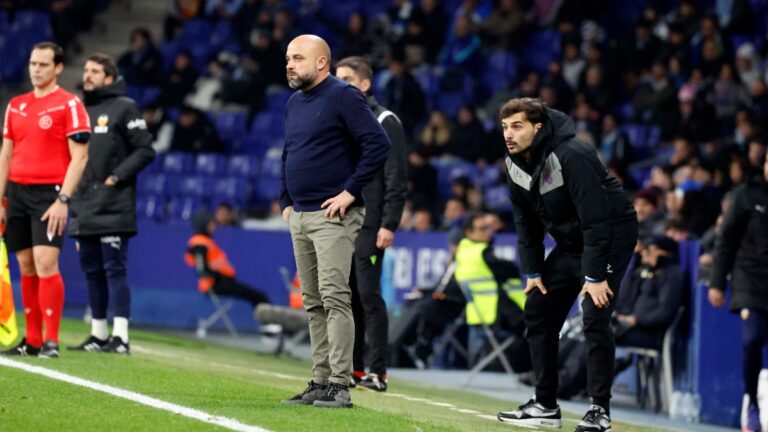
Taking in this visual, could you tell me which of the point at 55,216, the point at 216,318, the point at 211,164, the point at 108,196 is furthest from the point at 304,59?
the point at 211,164

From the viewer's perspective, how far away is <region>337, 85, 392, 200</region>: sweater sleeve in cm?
823

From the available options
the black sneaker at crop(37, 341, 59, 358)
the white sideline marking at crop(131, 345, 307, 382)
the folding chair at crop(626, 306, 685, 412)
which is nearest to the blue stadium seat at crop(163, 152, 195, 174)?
the white sideline marking at crop(131, 345, 307, 382)

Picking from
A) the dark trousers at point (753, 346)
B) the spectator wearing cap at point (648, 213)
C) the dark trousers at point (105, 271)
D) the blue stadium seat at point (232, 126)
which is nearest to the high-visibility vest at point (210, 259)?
the spectator wearing cap at point (648, 213)

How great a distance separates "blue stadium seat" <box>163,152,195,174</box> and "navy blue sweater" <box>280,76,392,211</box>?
13846 millimetres

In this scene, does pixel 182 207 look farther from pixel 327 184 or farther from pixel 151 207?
pixel 327 184

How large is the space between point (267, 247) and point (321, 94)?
33.9 ft

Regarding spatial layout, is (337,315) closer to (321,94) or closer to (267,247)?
(321,94)

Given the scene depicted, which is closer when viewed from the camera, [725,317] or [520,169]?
[520,169]

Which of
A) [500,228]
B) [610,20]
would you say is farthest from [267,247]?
[610,20]

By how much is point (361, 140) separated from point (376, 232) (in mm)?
2086

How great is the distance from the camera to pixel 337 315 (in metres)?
8.23

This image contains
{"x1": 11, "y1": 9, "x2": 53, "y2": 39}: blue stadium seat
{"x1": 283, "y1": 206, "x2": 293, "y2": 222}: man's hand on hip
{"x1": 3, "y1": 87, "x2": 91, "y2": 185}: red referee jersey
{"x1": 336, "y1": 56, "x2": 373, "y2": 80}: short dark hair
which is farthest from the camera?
{"x1": 11, "y1": 9, "x2": 53, "y2": 39}: blue stadium seat

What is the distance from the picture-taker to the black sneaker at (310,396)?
327 inches

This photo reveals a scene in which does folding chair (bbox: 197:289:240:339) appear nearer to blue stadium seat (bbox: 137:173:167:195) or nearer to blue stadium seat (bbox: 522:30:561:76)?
blue stadium seat (bbox: 137:173:167:195)
